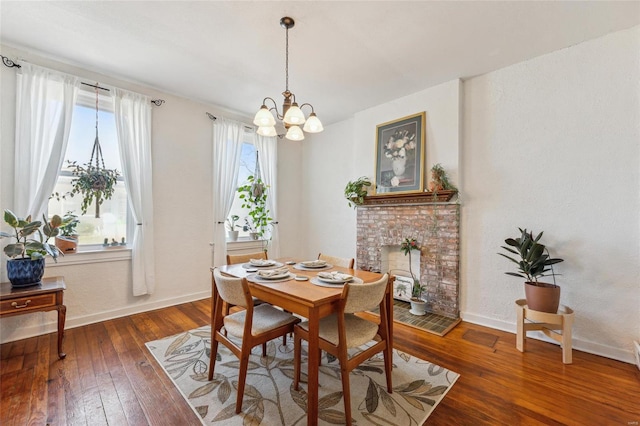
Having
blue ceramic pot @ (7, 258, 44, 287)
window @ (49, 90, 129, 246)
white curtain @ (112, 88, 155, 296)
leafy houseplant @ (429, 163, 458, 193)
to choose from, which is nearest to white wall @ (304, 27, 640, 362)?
leafy houseplant @ (429, 163, 458, 193)

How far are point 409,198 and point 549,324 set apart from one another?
6.17ft

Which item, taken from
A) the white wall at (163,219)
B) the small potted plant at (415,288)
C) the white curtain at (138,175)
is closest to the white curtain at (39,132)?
the white wall at (163,219)

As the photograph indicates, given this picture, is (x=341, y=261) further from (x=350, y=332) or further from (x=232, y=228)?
(x=232, y=228)

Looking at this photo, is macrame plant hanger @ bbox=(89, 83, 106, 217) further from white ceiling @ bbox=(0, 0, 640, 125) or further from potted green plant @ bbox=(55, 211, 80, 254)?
white ceiling @ bbox=(0, 0, 640, 125)

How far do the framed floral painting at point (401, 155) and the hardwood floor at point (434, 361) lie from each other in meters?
1.89

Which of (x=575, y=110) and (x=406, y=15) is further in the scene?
(x=575, y=110)

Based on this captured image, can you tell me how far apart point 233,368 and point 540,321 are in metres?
2.72

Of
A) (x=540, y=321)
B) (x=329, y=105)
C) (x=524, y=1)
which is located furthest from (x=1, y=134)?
(x=540, y=321)

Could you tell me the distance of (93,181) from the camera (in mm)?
3000

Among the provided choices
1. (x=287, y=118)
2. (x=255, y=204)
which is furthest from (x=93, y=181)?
(x=287, y=118)

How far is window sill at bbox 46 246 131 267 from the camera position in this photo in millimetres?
2832

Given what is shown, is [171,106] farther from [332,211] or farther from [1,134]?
[332,211]

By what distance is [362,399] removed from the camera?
179 centimetres

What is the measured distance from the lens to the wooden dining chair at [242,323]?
166 cm
